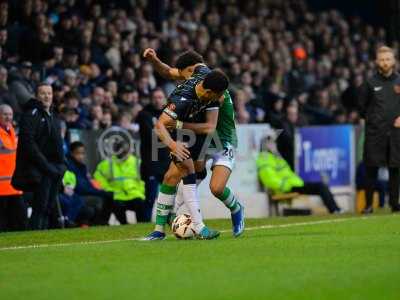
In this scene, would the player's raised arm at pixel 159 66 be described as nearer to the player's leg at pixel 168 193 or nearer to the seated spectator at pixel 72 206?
the player's leg at pixel 168 193

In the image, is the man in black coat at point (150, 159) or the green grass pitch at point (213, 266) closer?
the green grass pitch at point (213, 266)

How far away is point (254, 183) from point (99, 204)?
389 centimetres

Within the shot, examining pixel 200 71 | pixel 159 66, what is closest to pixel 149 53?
pixel 159 66

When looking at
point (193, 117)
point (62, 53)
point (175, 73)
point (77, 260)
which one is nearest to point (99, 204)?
point (62, 53)

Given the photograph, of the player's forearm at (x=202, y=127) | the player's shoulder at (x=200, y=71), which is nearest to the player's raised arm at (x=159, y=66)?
the player's shoulder at (x=200, y=71)

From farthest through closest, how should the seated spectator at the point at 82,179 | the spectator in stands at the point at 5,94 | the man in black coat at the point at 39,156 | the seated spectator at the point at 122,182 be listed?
the seated spectator at the point at 122,182 → the seated spectator at the point at 82,179 → the spectator in stands at the point at 5,94 → the man in black coat at the point at 39,156

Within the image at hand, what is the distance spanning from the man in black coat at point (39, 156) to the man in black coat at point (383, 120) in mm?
4800

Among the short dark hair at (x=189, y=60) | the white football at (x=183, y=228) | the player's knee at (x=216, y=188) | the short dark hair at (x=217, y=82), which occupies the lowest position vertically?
the white football at (x=183, y=228)

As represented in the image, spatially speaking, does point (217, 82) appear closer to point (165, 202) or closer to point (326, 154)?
point (165, 202)

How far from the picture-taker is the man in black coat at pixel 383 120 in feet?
58.9

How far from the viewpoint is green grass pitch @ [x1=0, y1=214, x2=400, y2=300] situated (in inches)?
327

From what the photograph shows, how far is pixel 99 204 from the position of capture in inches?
713

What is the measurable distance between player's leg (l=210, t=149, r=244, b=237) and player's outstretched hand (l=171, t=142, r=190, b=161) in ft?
2.18

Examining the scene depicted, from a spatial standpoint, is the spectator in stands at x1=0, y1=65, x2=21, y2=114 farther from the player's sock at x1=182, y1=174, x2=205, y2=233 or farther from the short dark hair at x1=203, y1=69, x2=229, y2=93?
the short dark hair at x1=203, y1=69, x2=229, y2=93
